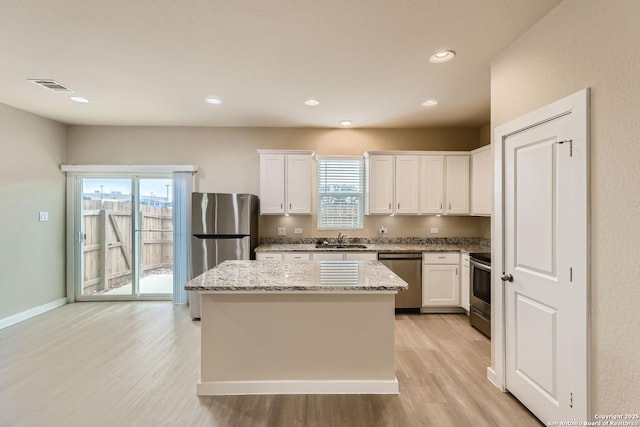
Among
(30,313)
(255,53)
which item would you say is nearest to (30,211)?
(30,313)

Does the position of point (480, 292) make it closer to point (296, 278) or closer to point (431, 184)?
point (431, 184)

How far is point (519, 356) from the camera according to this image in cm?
206

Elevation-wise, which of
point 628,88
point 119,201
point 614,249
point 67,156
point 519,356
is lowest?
point 519,356

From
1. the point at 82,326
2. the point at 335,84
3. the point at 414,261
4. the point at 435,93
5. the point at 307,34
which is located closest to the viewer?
the point at 307,34

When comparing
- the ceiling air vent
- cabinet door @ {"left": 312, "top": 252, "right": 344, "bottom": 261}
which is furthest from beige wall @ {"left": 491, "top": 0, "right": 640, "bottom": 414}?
the ceiling air vent

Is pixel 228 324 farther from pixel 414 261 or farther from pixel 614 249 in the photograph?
pixel 414 261

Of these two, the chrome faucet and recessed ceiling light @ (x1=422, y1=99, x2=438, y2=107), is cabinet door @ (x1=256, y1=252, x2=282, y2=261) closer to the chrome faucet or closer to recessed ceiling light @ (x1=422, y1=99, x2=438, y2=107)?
the chrome faucet

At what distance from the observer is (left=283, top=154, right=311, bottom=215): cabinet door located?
416 centimetres

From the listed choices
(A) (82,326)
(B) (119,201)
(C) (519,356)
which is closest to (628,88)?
(C) (519,356)

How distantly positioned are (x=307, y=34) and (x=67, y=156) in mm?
4479

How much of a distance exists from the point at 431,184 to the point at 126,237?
4.81 m

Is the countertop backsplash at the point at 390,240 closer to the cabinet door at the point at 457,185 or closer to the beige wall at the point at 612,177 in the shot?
the cabinet door at the point at 457,185

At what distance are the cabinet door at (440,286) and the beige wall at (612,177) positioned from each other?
2365 millimetres

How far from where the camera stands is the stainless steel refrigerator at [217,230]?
3.76m
